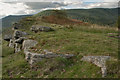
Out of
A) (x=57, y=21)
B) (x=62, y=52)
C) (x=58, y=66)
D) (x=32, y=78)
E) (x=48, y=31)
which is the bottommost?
(x=32, y=78)

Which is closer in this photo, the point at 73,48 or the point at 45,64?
the point at 45,64

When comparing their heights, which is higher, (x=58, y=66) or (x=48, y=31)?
(x=48, y=31)

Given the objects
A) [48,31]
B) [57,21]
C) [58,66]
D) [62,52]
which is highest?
[57,21]

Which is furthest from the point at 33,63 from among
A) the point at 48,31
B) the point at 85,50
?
the point at 48,31

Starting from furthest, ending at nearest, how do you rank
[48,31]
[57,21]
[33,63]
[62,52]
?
[57,21] → [48,31] → [62,52] → [33,63]

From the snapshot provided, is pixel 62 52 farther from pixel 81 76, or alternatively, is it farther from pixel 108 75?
pixel 108 75

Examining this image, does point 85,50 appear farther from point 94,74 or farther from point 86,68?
point 94,74

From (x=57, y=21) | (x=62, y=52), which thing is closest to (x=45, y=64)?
(x=62, y=52)

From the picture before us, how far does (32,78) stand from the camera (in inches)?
358

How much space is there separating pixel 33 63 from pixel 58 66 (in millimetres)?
2436

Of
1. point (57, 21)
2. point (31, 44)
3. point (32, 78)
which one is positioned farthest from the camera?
point (57, 21)

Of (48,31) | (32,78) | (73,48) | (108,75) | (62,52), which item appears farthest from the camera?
(48,31)

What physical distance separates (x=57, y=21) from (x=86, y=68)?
28491 millimetres

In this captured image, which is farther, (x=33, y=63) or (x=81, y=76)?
(x=33, y=63)
